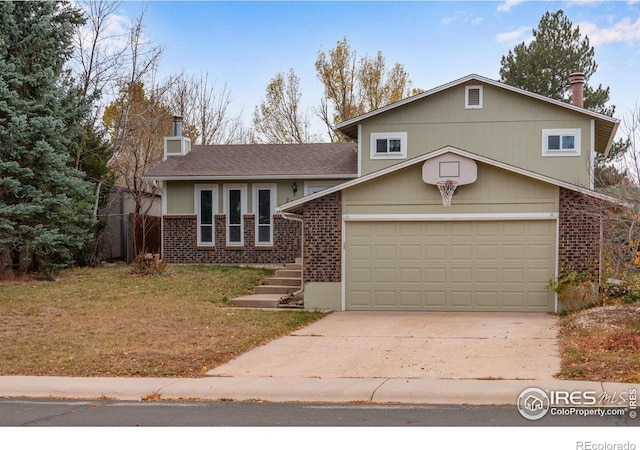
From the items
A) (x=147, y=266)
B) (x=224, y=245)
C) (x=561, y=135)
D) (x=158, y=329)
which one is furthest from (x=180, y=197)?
(x=561, y=135)

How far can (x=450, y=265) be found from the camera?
16.4 m

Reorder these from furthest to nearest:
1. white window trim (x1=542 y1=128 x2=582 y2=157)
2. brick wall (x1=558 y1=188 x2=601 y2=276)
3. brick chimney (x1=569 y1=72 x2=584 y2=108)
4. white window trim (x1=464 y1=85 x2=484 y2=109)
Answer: brick chimney (x1=569 y1=72 x2=584 y2=108) < white window trim (x1=464 y1=85 x2=484 y2=109) < white window trim (x1=542 y1=128 x2=582 y2=157) < brick wall (x1=558 y1=188 x2=601 y2=276)

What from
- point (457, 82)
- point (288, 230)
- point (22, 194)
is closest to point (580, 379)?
point (457, 82)

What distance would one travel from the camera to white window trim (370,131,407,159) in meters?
22.0

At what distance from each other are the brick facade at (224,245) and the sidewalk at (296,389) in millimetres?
13880

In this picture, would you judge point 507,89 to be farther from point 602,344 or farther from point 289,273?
point 602,344

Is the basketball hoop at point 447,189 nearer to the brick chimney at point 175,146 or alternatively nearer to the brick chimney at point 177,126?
the brick chimney at point 175,146

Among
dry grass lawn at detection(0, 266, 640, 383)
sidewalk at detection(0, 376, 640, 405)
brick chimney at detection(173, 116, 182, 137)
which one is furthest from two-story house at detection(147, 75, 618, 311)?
brick chimney at detection(173, 116, 182, 137)

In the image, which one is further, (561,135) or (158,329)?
(561,135)

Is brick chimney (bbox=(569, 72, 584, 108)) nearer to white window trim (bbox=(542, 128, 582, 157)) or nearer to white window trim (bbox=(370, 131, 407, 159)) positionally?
white window trim (bbox=(542, 128, 582, 157))

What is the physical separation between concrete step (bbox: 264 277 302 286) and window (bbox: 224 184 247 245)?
4.77m

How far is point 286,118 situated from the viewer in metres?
41.3

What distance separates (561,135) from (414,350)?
Answer: 476 inches

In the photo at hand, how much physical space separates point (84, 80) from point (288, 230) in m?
9.92
